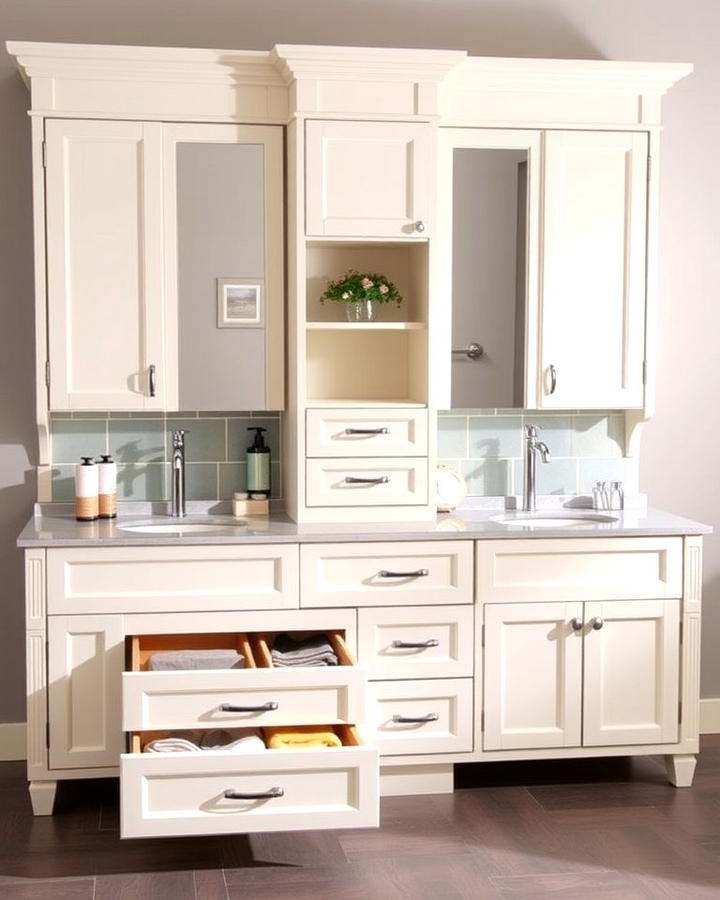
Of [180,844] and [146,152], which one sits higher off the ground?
[146,152]

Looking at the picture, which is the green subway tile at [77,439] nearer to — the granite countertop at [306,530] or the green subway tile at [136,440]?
the green subway tile at [136,440]

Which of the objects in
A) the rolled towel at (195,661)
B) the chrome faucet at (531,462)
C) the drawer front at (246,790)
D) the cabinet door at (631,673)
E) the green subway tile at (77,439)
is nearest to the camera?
the drawer front at (246,790)

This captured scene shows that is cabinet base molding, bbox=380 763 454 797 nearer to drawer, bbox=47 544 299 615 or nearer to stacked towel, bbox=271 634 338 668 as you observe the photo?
stacked towel, bbox=271 634 338 668

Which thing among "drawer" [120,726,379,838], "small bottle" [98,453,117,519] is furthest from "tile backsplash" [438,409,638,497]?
"drawer" [120,726,379,838]

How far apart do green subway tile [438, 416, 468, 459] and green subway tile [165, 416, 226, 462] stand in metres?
0.70

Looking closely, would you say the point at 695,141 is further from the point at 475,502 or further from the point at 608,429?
the point at 475,502

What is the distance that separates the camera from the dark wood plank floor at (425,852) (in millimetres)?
2996

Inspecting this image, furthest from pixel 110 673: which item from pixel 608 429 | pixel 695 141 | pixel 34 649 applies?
pixel 695 141

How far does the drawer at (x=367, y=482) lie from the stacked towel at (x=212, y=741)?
74 centimetres

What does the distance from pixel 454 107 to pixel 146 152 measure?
92cm

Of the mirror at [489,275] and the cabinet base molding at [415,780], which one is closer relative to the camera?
the cabinet base molding at [415,780]

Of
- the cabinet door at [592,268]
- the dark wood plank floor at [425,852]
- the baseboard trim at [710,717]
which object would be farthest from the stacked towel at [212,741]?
A: the baseboard trim at [710,717]

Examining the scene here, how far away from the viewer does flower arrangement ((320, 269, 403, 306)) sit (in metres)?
3.78

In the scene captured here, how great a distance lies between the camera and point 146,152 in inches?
143
